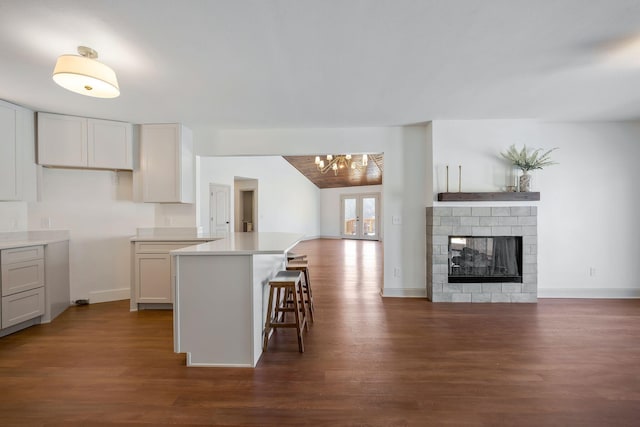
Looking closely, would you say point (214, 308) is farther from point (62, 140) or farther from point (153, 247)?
point (62, 140)

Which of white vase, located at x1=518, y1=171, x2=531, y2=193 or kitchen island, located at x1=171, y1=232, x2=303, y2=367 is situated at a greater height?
white vase, located at x1=518, y1=171, x2=531, y2=193

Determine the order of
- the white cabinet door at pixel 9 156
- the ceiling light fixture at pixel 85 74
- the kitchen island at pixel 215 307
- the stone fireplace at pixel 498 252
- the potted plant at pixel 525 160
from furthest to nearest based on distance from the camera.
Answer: the stone fireplace at pixel 498 252 < the potted plant at pixel 525 160 < the white cabinet door at pixel 9 156 < the kitchen island at pixel 215 307 < the ceiling light fixture at pixel 85 74

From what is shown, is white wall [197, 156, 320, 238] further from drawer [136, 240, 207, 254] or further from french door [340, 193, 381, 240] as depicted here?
drawer [136, 240, 207, 254]

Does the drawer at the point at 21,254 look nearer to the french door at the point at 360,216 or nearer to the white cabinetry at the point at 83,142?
the white cabinetry at the point at 83,142

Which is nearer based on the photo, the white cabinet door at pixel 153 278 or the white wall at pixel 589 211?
the white cabinet door at pixel 153 278

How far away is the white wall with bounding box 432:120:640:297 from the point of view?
4133 mm

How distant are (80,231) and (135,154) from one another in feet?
4.02

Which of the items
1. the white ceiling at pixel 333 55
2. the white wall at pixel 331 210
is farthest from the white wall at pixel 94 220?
the white wall at pixel 331 210

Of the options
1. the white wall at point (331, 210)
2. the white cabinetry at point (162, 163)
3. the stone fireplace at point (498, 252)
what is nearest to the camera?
the stone fireplace at point (498, 252)

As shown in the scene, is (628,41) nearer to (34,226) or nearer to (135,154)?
(135,154)

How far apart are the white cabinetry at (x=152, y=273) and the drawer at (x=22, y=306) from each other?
877mm

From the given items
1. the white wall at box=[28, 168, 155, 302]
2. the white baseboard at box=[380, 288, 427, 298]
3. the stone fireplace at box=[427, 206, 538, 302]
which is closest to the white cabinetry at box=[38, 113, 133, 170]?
the white wall at box=[28, 168, 155, 302]

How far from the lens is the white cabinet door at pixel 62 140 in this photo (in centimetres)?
361

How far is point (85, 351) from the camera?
8.59 ft
